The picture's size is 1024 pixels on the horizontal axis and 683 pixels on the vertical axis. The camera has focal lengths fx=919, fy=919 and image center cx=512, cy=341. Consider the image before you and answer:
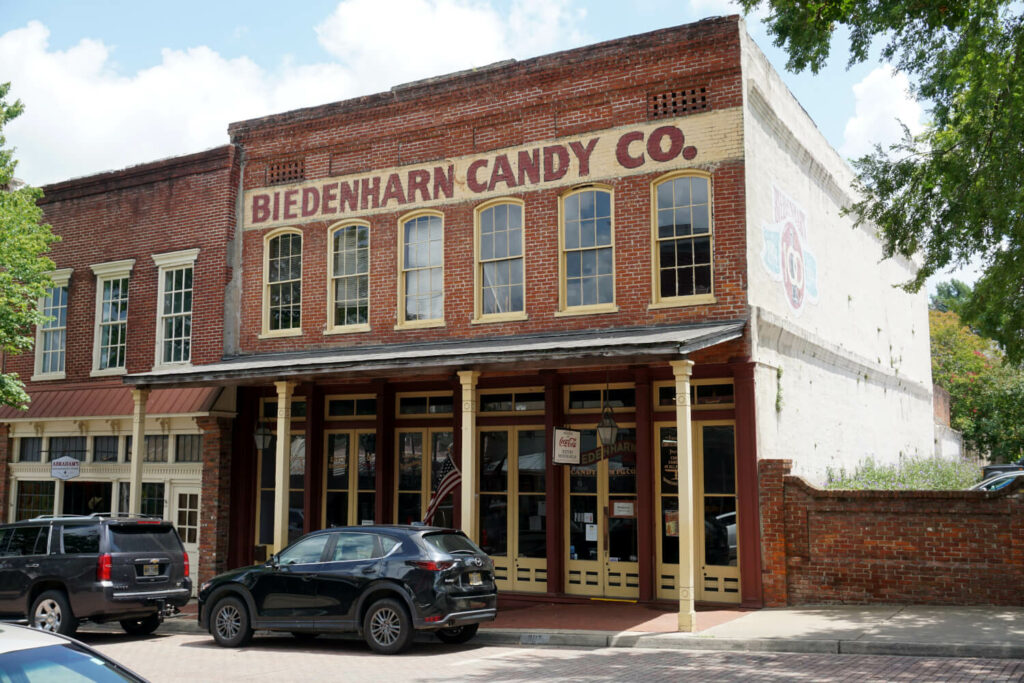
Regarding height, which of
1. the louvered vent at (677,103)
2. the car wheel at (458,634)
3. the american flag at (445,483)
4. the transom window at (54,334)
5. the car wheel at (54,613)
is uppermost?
the louvered vent at (677,103)

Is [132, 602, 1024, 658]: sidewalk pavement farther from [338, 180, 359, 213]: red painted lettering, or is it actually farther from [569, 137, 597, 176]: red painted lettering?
[338, 180, 359, 213]: red painted lettering

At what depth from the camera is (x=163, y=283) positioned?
67.7 ft

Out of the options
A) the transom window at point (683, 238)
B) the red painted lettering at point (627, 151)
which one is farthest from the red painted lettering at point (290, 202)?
the transom window at point (683, 238)

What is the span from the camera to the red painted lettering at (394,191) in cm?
1797

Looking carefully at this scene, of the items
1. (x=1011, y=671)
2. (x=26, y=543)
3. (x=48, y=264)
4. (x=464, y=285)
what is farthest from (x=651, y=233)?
(x=48, y=264)

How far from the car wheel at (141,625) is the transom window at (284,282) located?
6822mm

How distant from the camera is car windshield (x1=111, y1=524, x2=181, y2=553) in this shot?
13.2m

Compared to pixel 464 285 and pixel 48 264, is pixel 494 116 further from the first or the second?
pixel 48 264

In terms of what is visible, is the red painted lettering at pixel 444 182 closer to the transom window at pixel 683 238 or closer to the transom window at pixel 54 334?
the transom window at pixel 683 238

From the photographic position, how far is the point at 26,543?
13.4 m

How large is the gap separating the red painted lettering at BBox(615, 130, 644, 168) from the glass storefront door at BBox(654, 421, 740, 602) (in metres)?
4.52

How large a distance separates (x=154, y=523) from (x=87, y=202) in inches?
447

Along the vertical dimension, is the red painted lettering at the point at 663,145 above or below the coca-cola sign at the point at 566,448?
above

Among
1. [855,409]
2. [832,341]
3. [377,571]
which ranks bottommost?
[377,571]
